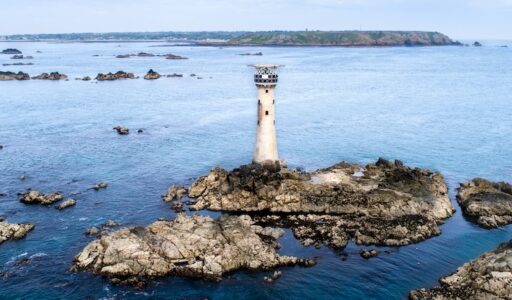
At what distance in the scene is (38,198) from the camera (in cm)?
5806

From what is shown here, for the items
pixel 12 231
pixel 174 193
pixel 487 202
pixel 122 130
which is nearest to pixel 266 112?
pixel 174 193

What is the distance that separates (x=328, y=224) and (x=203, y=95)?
92.7 metres

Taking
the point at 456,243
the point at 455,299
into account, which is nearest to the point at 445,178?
the point at 456,243

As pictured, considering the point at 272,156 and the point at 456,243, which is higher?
the point at 272,156

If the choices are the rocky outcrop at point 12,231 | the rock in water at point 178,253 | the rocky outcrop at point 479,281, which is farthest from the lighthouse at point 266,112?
the rocky outcrop at point 479,281

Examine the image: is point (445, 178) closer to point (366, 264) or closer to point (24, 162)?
point (366, 264)

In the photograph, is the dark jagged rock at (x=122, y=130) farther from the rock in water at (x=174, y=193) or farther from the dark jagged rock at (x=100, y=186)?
the rock in water at (x=174, y=193)

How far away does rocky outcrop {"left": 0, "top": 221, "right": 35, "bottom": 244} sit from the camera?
48.4m

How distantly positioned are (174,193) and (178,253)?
694 inches

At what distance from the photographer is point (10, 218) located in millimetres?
53781

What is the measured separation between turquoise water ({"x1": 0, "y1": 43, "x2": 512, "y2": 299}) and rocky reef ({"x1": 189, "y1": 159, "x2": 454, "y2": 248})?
2.26m

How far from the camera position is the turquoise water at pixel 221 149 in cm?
4116

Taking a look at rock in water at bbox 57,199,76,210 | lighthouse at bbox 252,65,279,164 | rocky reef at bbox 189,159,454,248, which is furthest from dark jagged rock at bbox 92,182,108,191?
lighthouse at bbox 252,65,279,164

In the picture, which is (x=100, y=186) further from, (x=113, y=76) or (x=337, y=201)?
(x=113, y=76)
